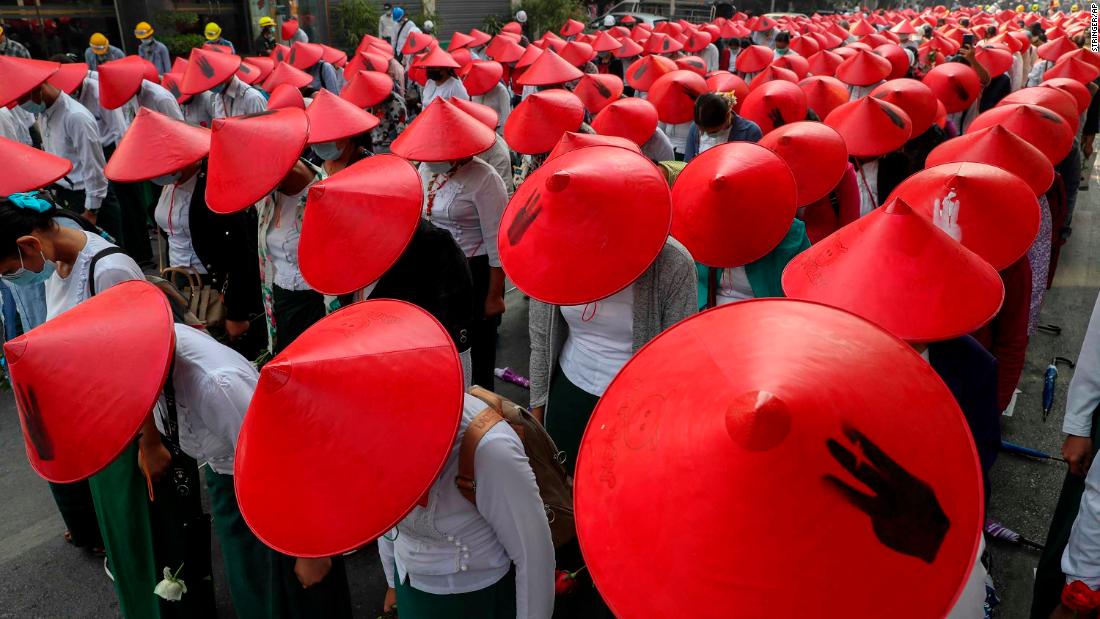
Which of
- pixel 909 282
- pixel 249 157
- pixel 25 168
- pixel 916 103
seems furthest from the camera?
pixel 916 103

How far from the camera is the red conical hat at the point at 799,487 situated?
92 centimetres

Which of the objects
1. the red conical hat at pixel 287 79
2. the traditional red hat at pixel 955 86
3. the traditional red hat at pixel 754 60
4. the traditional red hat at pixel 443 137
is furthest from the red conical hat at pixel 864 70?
the red conical hat at pixel 287 79

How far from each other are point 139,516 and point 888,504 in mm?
2652

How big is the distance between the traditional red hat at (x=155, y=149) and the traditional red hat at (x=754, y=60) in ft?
26.0

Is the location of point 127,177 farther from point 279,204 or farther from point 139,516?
point 139,516

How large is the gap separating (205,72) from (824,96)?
6069mm

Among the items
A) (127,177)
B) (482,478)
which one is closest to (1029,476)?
(482,478)

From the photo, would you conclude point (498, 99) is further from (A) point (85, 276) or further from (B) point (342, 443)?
(B) point (342, 443)

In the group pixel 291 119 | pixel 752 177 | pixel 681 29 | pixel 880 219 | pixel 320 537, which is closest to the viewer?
pixel 320 537

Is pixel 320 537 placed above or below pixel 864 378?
below

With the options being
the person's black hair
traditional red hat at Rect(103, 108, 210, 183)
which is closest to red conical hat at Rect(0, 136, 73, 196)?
traditional red hat at Rect(103, 108, 210, 183)

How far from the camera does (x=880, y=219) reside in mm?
2193

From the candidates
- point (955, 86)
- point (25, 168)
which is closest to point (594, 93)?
point (955, 86)

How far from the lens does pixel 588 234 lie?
8.27ft
